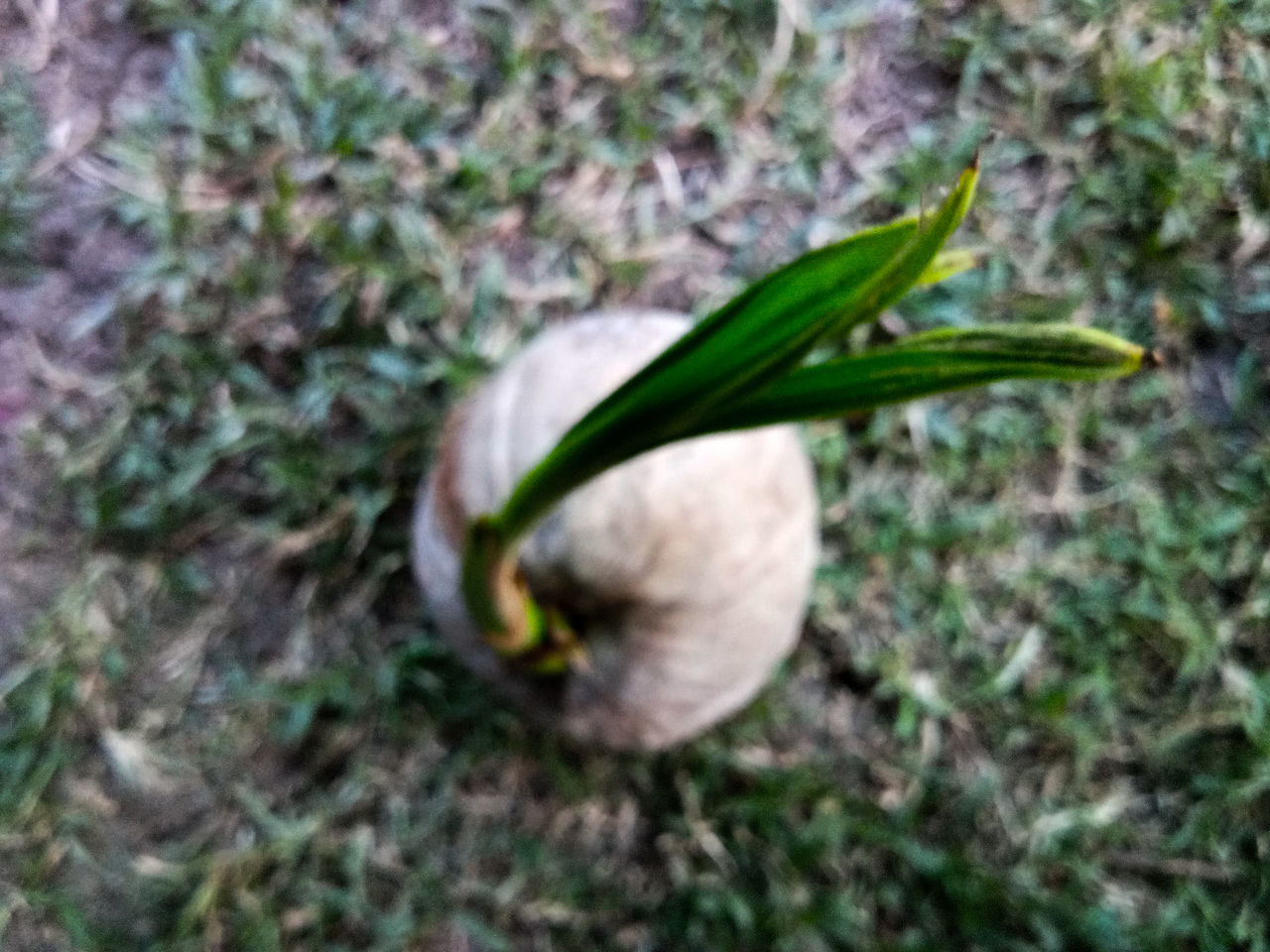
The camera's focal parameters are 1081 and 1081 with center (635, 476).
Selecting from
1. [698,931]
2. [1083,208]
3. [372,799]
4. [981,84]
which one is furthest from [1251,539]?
[372,799]

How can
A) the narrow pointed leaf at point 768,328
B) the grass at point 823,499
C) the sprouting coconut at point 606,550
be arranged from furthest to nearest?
the grass at point 823,499 → the sprouting coconut at point 606,550 → the narrow pointed leaf at point 768,328

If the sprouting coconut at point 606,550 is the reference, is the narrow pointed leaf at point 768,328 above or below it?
above

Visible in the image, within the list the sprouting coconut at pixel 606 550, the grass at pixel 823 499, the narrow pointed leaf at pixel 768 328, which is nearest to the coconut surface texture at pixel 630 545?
the sprouting coconut at pixel 606 550

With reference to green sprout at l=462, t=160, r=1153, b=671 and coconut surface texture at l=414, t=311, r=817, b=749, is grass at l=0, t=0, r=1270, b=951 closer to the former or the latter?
coconut surface texture at l=414, t=311, r=817, b=749

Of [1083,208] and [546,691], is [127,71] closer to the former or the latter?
[546,691]

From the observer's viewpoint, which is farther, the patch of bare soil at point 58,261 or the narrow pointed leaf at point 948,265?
the patch of bare soil at point 58,261

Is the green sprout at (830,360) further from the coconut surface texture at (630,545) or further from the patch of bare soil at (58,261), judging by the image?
the patch of bare soil at (58,261)

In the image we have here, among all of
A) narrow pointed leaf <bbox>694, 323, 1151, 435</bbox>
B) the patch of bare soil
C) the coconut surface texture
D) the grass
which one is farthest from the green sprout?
the patch of bare soil
